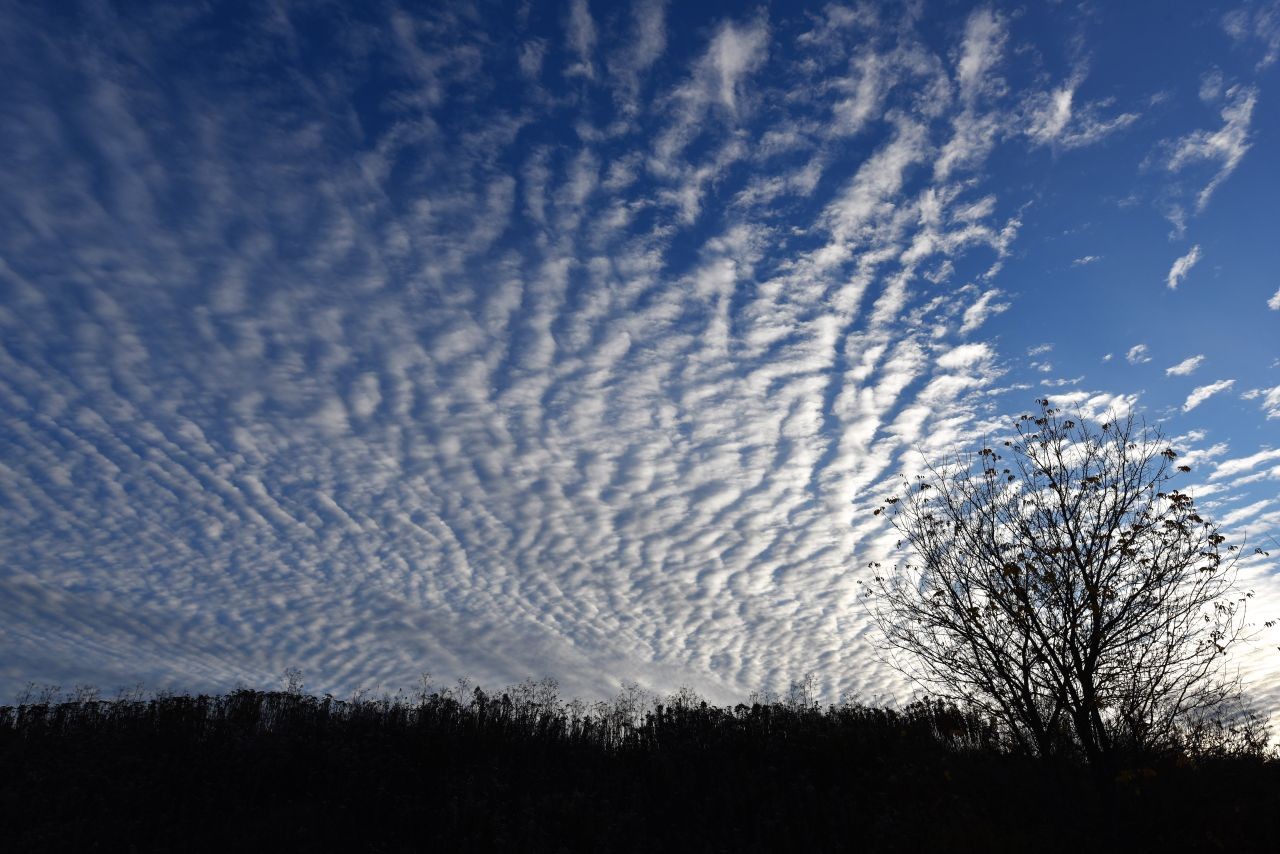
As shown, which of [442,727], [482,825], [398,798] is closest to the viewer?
[482,825]

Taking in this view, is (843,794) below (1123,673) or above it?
below

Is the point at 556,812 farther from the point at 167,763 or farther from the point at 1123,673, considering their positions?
the point at 1123,673

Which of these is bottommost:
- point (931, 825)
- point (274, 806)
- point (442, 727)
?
point (931, 825)

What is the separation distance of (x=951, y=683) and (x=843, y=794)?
113 inches

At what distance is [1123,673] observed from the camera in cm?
1116

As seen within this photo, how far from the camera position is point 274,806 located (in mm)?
13102

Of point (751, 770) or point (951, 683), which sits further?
point (751, 770)

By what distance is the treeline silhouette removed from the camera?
1165cm

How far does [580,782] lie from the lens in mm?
14328

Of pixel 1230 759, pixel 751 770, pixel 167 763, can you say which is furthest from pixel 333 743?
pixel 1230 759

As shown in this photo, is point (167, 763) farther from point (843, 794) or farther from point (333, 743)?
point (843, 794)

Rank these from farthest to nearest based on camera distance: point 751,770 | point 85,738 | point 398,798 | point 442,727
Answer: point 442,727, point 85,738, point 751,770, point 398,798

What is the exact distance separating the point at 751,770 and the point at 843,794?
70.1 inches

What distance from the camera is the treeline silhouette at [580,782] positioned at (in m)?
11.6
